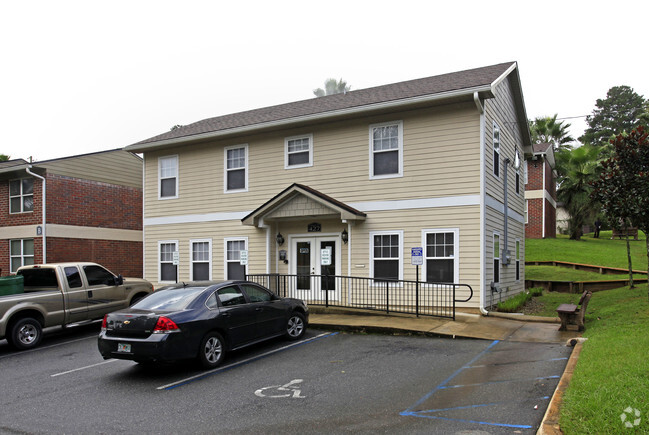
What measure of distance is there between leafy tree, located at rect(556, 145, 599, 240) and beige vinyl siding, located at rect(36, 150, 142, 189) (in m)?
28.0

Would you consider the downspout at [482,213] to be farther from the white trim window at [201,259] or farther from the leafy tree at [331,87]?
the leafy tree at [331,87]

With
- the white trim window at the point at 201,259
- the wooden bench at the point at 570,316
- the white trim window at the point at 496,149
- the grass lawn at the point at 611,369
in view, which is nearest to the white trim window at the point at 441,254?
the white trim window at the point at 496,149

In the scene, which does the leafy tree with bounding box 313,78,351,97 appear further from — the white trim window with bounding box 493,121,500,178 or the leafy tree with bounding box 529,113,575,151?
the white trim window with bounding box 493,121,500,178

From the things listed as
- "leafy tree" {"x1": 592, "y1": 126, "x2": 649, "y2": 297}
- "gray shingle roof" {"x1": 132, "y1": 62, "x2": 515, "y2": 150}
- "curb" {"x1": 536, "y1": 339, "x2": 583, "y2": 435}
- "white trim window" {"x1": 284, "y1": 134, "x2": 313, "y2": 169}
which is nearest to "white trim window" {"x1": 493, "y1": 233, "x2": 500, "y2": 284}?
"leafy tree" {"x1": 592, "y1": 126, "x2": 649, "y2": 297}

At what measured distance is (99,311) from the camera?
12.4 metres

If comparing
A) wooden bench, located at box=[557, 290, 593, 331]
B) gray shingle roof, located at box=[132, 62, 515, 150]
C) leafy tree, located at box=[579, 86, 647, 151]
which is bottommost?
wooden bench, located at box=[557, 290, 593, 331]

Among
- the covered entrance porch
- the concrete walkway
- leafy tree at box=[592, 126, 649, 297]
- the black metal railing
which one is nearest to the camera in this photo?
the concrete walkway

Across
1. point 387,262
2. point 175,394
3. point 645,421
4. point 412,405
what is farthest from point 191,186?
point 645,421

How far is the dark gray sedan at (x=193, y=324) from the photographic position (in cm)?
780

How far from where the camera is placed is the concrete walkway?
10484 millimetres

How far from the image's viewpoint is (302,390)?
278 inches

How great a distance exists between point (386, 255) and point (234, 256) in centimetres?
556

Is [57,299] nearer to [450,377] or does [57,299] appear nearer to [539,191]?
[450,377]

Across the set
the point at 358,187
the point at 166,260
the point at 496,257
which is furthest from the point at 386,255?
the point at 166,260
